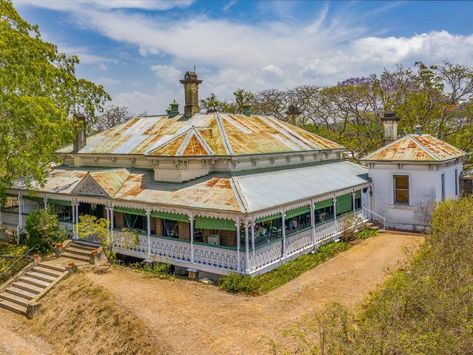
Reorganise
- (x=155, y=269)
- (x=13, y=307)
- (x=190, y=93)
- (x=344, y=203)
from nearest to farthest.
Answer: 1. (x=13, y=307)
2. (x=155, y=269)
3. (x=344, y=203)
4. (x=190, y=93)

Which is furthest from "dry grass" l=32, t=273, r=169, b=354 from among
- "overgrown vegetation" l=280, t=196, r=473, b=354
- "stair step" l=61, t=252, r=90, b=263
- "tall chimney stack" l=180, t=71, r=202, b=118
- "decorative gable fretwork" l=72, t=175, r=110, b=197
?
"tall chimney stack" l=180, t=71, r=202, b=118

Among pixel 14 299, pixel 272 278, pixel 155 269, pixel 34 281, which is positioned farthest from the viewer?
pixel 34 281

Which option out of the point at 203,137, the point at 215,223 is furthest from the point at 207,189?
the point at 203,137

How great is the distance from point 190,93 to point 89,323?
52.4ft

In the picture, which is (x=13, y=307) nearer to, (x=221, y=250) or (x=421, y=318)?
(x=221, y=250)

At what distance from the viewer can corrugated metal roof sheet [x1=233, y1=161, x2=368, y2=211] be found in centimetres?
1828

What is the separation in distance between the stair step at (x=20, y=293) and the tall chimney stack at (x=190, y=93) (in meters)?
13.4

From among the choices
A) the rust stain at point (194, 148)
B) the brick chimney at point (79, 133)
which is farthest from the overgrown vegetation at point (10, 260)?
the rust stain at point (194, 148)

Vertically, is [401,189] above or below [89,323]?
above

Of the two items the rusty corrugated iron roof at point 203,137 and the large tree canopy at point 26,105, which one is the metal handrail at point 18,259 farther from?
the rusty corrugated iron roof at point 203,137

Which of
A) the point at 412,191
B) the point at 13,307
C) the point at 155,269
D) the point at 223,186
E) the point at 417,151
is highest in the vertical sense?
the point at 417,151

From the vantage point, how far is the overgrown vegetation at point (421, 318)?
8289mm

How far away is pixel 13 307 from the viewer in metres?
17.4

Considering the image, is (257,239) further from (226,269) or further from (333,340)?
(333,340)
